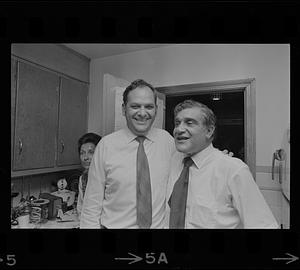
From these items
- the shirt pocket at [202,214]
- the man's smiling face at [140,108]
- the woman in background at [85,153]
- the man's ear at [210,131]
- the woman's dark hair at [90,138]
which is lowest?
the shirt pocket at [202,214]

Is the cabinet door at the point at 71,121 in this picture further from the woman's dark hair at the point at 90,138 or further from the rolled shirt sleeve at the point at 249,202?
the rolled shirt sleeve at the point at 249,202

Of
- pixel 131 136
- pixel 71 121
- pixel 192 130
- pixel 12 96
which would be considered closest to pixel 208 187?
pixel 192 130

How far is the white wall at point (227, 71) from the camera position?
926 millimetres

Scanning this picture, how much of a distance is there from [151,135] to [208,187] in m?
0.27

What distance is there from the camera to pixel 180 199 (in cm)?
94

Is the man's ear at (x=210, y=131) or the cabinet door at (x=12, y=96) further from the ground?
the cabinet door at (x=12, y=96)

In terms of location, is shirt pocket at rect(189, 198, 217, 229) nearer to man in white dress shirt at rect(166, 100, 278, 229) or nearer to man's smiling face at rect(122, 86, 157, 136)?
man in white dress shirt at rect(166, 100, 278, 229)

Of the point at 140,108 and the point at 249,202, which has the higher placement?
the point at 140,108

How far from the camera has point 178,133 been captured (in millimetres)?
925

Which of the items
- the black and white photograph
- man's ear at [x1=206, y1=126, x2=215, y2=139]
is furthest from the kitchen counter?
man's ear at [x1=206, y1=126, x2=215, y2=139]
